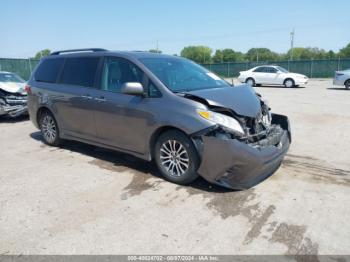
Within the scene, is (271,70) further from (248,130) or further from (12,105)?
(248,130)

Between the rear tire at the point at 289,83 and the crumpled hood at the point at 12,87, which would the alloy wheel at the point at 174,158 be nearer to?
the crumpled hood at the point at 12,87

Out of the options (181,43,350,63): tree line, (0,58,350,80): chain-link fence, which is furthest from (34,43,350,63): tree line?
(0,58,350,80): chain-link fence

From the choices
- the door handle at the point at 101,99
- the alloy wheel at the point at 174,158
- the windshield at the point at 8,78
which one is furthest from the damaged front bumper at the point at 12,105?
the alloy wheel at the point at 174,158

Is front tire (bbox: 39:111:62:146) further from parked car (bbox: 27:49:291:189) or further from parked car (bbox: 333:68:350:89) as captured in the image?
parked car (bbox: 333:68:350:89)

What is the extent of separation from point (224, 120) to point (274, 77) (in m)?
20.6

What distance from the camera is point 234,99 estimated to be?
4742 mm

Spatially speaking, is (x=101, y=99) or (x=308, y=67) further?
(x=308, y=67)

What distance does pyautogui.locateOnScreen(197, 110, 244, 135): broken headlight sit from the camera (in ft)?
14.1

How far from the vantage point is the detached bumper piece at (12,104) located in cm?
1027

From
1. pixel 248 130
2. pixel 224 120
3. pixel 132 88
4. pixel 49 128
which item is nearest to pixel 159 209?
pixel 224 120

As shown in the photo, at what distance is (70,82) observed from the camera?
6348mm

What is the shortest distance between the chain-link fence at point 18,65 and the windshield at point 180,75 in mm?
18975

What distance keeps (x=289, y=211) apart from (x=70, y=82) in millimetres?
4401

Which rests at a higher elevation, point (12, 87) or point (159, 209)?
point (12, 87)
